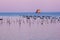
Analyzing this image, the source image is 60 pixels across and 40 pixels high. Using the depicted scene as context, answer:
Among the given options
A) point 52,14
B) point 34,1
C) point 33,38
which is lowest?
point 33,38

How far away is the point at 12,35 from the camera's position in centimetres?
283

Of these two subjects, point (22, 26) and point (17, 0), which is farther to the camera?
point (22, 26)

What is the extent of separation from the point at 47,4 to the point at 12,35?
28.4 inches

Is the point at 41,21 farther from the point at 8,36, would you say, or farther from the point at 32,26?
the point at 8,36

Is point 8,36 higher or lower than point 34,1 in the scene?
lower

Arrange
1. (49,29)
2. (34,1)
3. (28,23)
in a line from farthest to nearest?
(28,23) → (49,29) → (34,1)

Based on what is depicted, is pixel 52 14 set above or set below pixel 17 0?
below

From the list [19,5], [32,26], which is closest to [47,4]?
[19,5]

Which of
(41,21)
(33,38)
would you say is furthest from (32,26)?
(33,38)

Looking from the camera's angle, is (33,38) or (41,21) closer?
(33,38)

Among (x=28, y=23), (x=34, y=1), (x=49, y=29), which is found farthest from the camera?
(x=28, y=23)

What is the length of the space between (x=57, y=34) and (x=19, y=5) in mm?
745

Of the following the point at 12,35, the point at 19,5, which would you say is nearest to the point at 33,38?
the point at 12,35

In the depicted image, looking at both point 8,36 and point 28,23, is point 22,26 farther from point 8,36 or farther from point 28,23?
point 8,36
